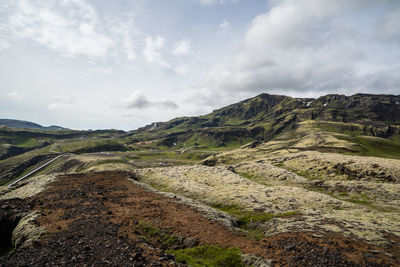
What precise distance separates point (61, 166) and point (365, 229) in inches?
7927

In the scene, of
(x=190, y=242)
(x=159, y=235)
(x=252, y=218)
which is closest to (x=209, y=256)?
(x=190, y=242)

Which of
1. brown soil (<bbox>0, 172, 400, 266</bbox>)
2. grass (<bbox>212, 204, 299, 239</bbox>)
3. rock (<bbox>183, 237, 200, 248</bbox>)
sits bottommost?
grass (<bbox>212, 204, 299, 239</bbox>)

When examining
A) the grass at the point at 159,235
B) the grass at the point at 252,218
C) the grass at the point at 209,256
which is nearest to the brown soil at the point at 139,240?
the grass at the point at 159,235

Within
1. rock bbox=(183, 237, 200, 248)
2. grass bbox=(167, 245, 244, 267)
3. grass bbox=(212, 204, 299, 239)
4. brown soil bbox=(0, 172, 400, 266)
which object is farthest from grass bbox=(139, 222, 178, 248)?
grass bbox=(212, 204, 299, 239)

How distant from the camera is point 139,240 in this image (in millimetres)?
21203

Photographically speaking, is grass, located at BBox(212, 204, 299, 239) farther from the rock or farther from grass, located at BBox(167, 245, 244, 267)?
the rock

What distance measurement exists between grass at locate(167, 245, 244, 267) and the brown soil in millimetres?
1482

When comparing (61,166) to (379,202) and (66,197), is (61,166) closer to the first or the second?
(66,197)

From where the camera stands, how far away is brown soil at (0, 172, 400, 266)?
17.1 meters

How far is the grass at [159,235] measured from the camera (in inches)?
915

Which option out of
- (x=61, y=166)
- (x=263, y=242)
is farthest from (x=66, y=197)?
(x=61, y=166)

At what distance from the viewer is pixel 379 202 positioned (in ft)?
151

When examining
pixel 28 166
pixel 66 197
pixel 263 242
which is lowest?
→ pixel 28 166

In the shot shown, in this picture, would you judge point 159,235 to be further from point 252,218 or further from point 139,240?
point 252,218
